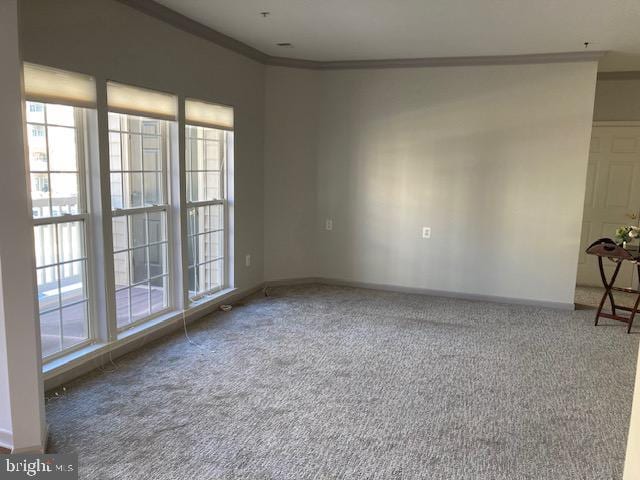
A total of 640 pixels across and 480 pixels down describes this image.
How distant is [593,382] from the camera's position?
3420 millimetres

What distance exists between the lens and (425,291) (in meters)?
5.64

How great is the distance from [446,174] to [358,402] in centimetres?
317

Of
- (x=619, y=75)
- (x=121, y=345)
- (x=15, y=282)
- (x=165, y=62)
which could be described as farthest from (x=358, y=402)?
(x=619, y=75)

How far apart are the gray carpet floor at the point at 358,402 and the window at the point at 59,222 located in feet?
1.37

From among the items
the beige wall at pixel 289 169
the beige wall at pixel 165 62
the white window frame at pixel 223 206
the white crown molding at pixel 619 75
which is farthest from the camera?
the white crown molding at pixel 619 75

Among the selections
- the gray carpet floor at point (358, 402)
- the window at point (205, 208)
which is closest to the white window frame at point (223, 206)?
the window at point (205, 208)

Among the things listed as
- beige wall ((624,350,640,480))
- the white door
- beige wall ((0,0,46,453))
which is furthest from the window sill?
the white door

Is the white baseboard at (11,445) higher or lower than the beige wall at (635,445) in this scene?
lower

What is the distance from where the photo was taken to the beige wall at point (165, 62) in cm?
286

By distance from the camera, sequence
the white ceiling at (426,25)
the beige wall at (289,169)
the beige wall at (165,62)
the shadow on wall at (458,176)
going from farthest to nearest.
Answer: the beige wall at (289,169)
the shadow on wall at (458,176)
the white ceiling at (426,25)
the beige wall at (165,62)

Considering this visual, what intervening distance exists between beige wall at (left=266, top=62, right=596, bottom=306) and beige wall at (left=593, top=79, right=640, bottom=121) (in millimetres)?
1253

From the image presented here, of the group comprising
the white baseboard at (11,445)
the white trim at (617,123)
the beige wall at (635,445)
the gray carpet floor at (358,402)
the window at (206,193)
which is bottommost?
the gray carpet floor at (358,402)

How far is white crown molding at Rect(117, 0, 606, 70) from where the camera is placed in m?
3.75

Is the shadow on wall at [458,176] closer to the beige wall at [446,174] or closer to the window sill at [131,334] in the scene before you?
the beige wall at [446,174]
